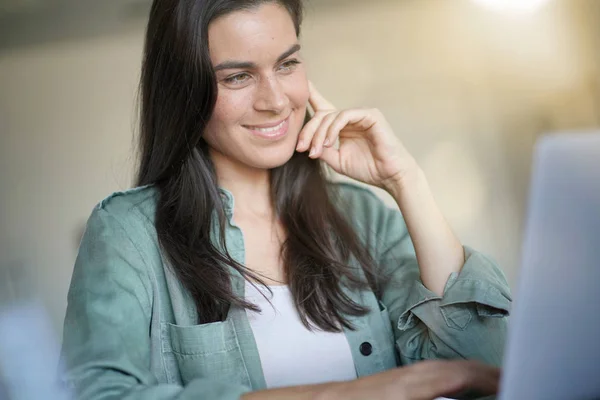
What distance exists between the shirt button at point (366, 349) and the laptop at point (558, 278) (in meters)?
0.62

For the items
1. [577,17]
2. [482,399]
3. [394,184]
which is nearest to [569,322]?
[482,399]

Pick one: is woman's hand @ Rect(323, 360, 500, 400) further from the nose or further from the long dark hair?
the nose

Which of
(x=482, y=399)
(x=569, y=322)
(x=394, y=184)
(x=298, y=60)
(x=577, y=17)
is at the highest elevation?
(x=577, y=17)

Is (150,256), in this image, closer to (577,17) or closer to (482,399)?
(482,399)

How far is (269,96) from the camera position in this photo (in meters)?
1.14

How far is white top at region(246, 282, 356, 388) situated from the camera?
1.13 meters

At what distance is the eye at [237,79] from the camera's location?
1.14 metres

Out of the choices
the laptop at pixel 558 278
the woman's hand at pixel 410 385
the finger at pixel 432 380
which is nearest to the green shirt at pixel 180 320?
the woman's hand at pixel 410 385

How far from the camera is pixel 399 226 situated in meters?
1.33

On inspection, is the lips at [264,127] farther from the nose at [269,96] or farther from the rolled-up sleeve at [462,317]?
the rolled-up sleeve at [462,317]

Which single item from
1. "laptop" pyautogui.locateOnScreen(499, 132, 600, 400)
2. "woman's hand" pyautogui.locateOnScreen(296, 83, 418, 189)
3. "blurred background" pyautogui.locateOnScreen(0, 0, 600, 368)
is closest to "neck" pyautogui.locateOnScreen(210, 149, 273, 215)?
"woman's hand" pyautogui.locateOnScreen(296, 83, 418, 189)

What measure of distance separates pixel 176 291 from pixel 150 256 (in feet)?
0.21

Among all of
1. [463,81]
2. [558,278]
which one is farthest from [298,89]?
[463,81]

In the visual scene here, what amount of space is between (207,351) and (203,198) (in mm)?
245
